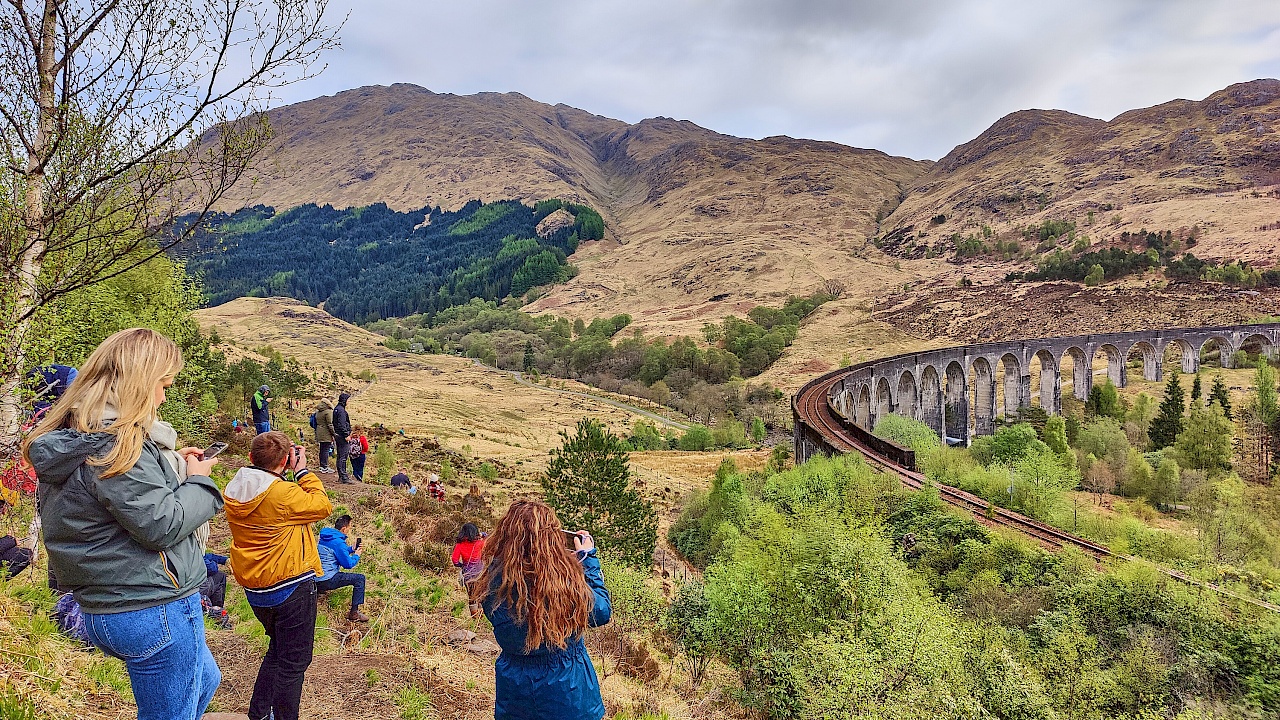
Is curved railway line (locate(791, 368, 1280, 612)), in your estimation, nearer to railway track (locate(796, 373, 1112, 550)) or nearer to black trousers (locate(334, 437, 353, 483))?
railway track (locate(796, 373, 1112, 550))

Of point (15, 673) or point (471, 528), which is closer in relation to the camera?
point (15, 673)

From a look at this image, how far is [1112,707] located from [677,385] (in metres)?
66.6

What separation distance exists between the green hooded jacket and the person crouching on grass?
35.9 inches

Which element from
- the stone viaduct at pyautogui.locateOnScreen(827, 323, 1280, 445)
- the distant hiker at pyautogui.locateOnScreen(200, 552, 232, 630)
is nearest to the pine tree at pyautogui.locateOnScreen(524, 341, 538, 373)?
the stone viaduct at pyautogui.locateOnScreen(827, 323, 1280, 445)

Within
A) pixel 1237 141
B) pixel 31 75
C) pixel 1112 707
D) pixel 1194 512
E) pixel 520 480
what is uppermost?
pixel 1237 141

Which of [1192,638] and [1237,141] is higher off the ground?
[1237,141]

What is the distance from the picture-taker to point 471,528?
7.57 metres

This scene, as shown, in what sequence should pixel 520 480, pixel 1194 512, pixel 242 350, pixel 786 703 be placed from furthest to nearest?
pixel 242 350 → pixel 1194 512 → pixel 520 480 → pixel 786 703

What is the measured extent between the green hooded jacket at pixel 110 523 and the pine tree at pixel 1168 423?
57.5 m

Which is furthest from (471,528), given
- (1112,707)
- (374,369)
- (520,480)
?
(374,369)

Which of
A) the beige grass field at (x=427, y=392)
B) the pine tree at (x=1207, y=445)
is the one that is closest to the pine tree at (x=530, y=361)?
the beige grass field at (x=427, y=392)

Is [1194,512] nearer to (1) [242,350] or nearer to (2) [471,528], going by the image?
(2) [471,528]

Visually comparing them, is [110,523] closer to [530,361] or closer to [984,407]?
[984,407]

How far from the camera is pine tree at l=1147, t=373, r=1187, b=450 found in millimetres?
43656
